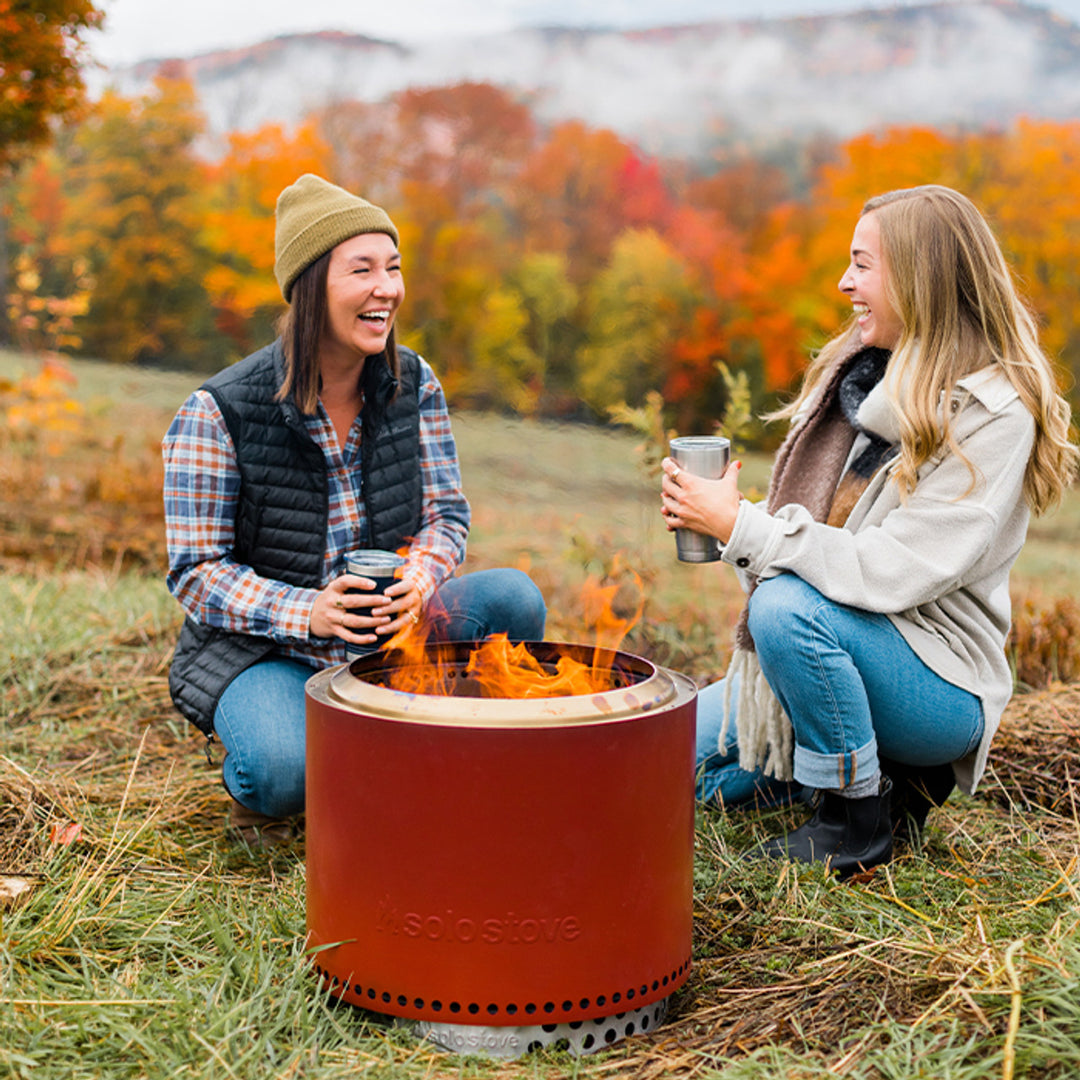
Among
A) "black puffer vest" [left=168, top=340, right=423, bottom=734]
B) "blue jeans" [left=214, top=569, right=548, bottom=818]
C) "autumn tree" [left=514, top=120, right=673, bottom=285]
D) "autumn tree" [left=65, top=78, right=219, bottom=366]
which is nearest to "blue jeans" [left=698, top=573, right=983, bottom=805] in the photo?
"blue jeans" [left=214, top=569, right=548, bottom=818]

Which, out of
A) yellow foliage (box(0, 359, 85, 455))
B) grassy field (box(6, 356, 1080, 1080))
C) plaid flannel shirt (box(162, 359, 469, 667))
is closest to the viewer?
grassy field (box(6, 356, 1080, 1080))

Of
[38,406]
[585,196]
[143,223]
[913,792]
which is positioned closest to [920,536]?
[913,792]

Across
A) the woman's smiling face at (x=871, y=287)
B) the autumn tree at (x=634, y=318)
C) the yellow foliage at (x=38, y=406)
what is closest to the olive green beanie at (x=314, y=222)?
the woman's smiling face at (x=871, y=287)

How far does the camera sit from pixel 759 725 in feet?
9.13

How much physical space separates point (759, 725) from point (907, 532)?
2.19ft

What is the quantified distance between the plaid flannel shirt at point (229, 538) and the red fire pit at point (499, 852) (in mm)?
785

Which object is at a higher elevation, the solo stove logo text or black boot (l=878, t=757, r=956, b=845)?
the solo stove logo text

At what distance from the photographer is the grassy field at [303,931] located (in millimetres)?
1775

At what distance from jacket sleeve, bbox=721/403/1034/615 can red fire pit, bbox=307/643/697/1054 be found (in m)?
0.58

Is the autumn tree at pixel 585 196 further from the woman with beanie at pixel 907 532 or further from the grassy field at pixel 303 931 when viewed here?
the woman with beanie at pixel 907 532

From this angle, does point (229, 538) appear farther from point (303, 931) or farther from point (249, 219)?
point (249, 219)

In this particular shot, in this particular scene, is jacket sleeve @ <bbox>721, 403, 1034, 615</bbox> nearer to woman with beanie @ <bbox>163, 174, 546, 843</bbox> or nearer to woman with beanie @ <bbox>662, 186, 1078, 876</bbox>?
woman with beanie @ <bbox>662, 186, 1078, 876</bbox>

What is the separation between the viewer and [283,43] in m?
36.4

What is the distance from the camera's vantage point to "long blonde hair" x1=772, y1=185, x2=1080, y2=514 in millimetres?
2385
